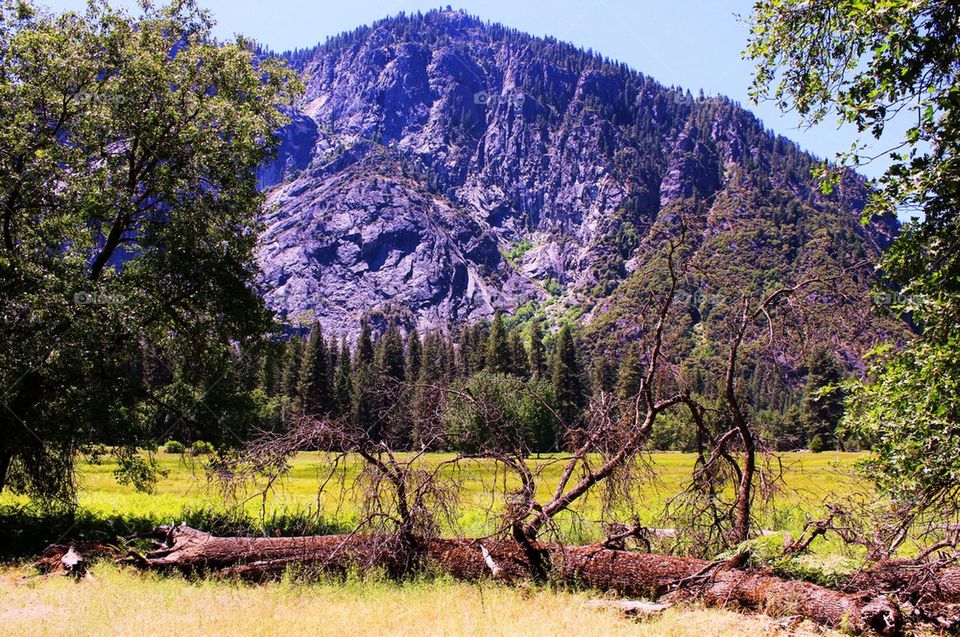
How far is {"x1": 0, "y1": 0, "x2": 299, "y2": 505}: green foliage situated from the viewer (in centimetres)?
1460

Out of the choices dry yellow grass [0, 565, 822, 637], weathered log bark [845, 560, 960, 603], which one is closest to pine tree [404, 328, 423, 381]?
dry yellow grass [0, 565, 822, 637]

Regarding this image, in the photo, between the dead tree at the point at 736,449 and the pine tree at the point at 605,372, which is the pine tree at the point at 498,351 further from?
the dead tree at the point at 736,449

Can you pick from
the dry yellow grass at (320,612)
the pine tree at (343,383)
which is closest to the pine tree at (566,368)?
the pine tree at (343,383)

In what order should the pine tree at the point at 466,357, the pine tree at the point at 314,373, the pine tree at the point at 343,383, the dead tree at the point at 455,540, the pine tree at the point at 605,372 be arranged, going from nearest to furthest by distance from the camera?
the dead tree at the point at 455,540, the pine tree at the point at 314,373, the pine tree at the point at 343,383, the pine tree at the point at 605,372, the pine tree at the point at 466,357

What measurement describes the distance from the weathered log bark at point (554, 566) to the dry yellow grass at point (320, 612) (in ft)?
1.67

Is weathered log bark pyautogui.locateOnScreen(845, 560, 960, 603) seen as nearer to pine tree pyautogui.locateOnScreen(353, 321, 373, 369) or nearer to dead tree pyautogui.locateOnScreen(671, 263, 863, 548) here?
dead tree pyautogui.locateOnScreen(671, 263, 863, 548)

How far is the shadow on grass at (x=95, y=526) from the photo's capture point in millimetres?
14758

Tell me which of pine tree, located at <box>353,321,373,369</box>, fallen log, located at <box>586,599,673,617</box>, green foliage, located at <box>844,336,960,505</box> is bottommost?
fallen log, located at <box>586,599,673,617</box>

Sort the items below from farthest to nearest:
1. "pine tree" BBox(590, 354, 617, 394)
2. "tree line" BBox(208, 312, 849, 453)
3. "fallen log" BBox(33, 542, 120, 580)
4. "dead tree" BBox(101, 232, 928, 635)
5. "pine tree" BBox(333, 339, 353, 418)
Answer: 1. "pine tree" BBox(590, 354, 617, 394)
2. "pine tree" BBox(333, 339, 353, 418)
3. "tree line" BBox(208, 312, 849, 453)
4. "fallen log" BBox(33, 542, 120, 580)
5. "dead tree" BBox(101, 232, 928, 635)

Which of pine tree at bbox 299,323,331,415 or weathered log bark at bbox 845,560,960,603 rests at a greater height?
pine tree at bbox 299,323,331,415

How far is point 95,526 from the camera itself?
16891 mm

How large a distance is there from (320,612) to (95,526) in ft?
35.4

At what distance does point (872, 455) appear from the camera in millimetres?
10789

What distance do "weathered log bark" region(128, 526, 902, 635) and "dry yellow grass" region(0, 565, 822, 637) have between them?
A: 0.51m
